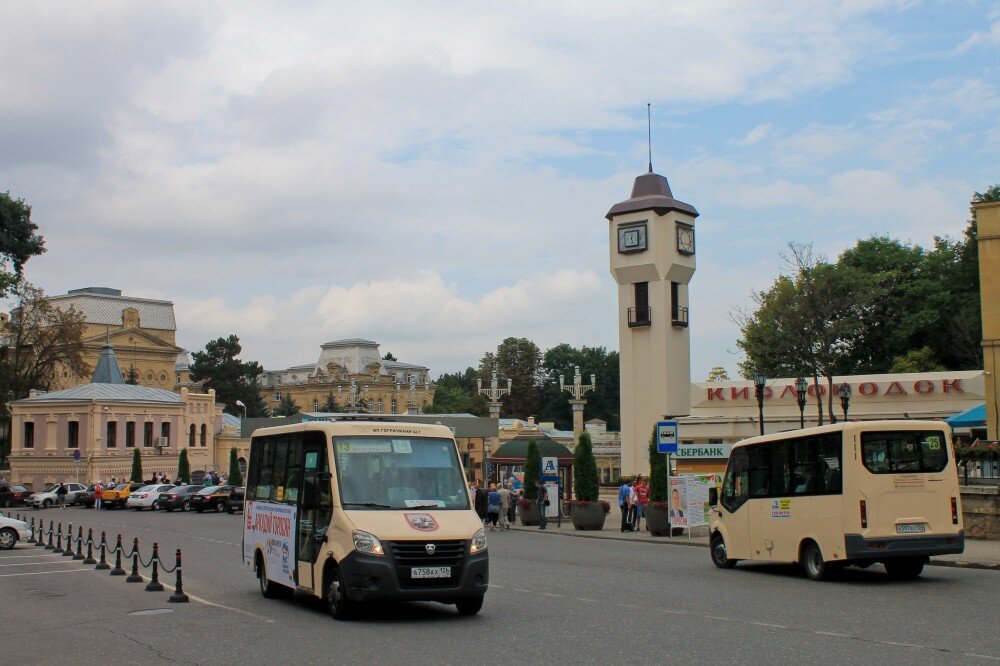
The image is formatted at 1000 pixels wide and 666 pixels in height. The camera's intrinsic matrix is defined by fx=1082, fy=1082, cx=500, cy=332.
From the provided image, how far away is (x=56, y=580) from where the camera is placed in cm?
2084

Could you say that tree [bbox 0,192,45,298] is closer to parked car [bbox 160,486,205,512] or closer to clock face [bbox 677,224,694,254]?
parked car [bbox 160,486,205,512]

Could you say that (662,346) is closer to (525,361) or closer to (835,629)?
(835,629)

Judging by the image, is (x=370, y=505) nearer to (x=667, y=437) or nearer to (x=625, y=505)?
(x=667, y=437)

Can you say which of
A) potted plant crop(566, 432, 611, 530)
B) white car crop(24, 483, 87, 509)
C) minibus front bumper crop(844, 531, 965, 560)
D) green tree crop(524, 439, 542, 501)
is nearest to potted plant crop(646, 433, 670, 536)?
potted plant crop(566, 432, 611, 530)

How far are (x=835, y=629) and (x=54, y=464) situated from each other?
221ft

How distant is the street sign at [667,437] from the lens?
3055 cm

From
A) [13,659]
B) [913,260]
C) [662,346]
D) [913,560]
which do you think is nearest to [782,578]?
[913,560]

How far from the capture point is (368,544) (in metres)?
13.2

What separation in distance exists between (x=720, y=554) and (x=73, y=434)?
59.8 metres

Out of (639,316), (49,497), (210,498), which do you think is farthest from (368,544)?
(49,497)

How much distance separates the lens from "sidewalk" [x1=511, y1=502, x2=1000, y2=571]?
20.2m

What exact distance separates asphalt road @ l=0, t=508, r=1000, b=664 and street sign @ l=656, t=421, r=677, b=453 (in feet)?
30.1

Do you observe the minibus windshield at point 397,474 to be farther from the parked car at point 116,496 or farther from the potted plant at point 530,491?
the parked car at point 116,496

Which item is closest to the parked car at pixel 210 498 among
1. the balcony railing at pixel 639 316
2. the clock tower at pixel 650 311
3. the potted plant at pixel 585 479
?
the clock tower at pixel 650 311
